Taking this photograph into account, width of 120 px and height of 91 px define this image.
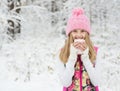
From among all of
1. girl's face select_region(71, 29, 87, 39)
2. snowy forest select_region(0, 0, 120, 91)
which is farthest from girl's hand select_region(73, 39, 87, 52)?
snowy forest select_region(0, 0, 120, 91)

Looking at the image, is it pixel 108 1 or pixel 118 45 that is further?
pixel 108 1

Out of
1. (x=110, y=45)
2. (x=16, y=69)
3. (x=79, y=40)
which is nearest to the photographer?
(x=79, y=40)

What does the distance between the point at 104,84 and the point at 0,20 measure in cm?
320

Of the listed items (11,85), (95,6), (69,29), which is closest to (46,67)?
(11,85)

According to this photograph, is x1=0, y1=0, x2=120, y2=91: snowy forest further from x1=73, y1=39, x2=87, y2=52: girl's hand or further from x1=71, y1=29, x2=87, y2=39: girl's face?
x1=73, y1=39, x2=87, y2=52: girl's hand

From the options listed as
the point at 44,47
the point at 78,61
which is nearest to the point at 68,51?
the point at 78,61

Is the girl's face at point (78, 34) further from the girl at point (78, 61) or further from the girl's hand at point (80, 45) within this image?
the girl's hand at point (80, 45)

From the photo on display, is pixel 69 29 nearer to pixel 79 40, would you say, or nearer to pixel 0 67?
pixel 79 40

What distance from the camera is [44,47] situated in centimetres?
1445

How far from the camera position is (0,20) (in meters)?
9.50

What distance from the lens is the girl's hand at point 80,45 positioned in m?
3.57

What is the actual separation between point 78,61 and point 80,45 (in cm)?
28

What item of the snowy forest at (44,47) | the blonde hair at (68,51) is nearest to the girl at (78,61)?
the blonde hair at (68,51)

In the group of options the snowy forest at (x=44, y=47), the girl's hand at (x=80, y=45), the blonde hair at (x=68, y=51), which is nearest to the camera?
the girl's hand at (x=80, y=45)
